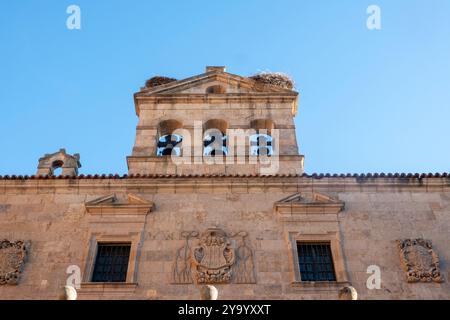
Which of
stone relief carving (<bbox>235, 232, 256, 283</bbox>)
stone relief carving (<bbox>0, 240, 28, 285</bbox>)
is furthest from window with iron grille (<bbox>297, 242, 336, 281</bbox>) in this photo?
stone relief carving (<bbox>0, 240, 28, 285</bbox>)

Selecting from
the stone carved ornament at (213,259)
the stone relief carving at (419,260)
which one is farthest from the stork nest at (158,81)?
the stone relief carving at (419,260)

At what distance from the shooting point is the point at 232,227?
40.7ft

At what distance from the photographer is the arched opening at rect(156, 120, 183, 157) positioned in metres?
16.0

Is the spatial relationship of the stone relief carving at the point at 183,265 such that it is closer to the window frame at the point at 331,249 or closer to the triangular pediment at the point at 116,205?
the triangular pediment at the point at 116,205

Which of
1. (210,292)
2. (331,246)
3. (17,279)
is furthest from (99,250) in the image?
(331,246)

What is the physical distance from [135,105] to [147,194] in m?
4.64

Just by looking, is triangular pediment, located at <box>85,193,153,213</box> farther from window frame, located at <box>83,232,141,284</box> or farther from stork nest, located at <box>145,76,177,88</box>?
stork nest, located at <box>145,76,177,88</box>

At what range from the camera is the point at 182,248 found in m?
12.0

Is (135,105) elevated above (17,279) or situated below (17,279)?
above

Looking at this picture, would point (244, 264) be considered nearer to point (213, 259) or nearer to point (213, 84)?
point (213, 259)

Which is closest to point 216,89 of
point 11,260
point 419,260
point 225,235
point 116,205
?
point 116,205

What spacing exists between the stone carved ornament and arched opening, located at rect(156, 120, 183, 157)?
4.11 metres

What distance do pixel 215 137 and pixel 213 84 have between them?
6.75 ft

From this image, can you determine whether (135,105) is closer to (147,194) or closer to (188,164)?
(188,164)
